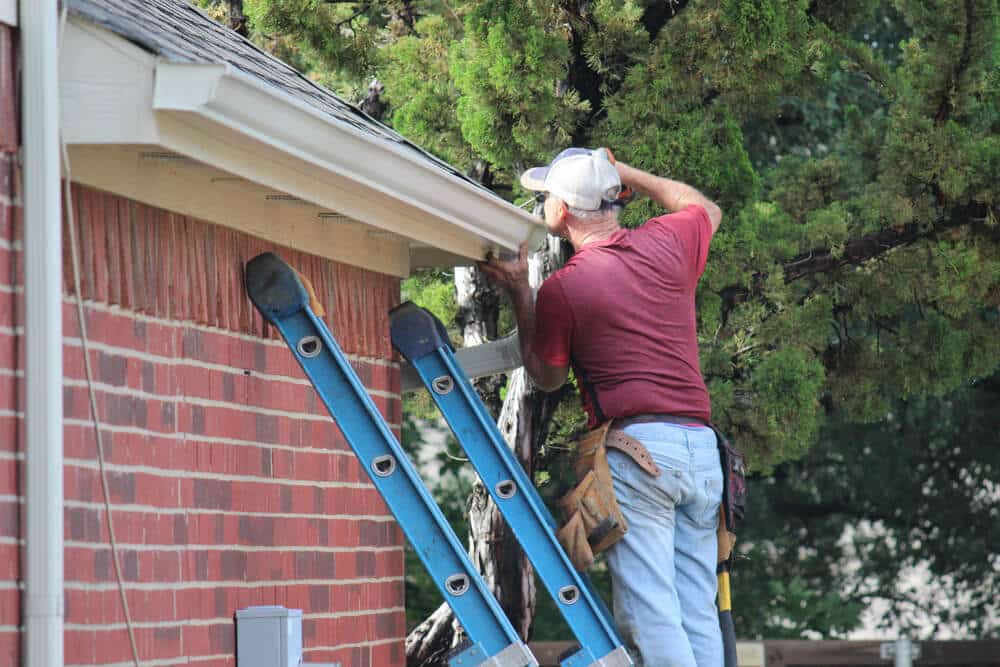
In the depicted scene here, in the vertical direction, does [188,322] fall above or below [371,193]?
below

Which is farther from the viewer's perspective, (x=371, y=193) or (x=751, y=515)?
(x=751, y=515)

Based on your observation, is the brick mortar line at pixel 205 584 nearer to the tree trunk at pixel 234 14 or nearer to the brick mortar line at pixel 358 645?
the brick mortar line at pixel 358 645

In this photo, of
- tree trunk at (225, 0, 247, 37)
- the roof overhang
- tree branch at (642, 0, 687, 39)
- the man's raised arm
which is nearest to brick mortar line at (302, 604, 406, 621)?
the roof overhang

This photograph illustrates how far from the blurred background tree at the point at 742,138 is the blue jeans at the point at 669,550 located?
378 cm

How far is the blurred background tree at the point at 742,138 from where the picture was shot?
8.84 metres

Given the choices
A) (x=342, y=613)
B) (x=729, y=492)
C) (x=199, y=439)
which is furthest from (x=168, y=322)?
(x=729, y=492)

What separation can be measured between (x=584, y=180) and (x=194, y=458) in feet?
5.88

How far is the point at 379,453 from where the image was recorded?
4719mm

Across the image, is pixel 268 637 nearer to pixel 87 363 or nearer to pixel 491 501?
pixel 87 363

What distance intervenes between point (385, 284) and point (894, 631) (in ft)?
55.3

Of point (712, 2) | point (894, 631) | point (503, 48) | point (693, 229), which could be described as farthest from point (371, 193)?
point (894, 631)

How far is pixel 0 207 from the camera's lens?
365cm

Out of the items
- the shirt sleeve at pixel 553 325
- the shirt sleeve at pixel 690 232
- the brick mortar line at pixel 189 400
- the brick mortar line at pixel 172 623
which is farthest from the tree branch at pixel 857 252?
the brick mortar line at pixel 189 400

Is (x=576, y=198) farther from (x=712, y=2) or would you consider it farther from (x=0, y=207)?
(x=712, y=2)
